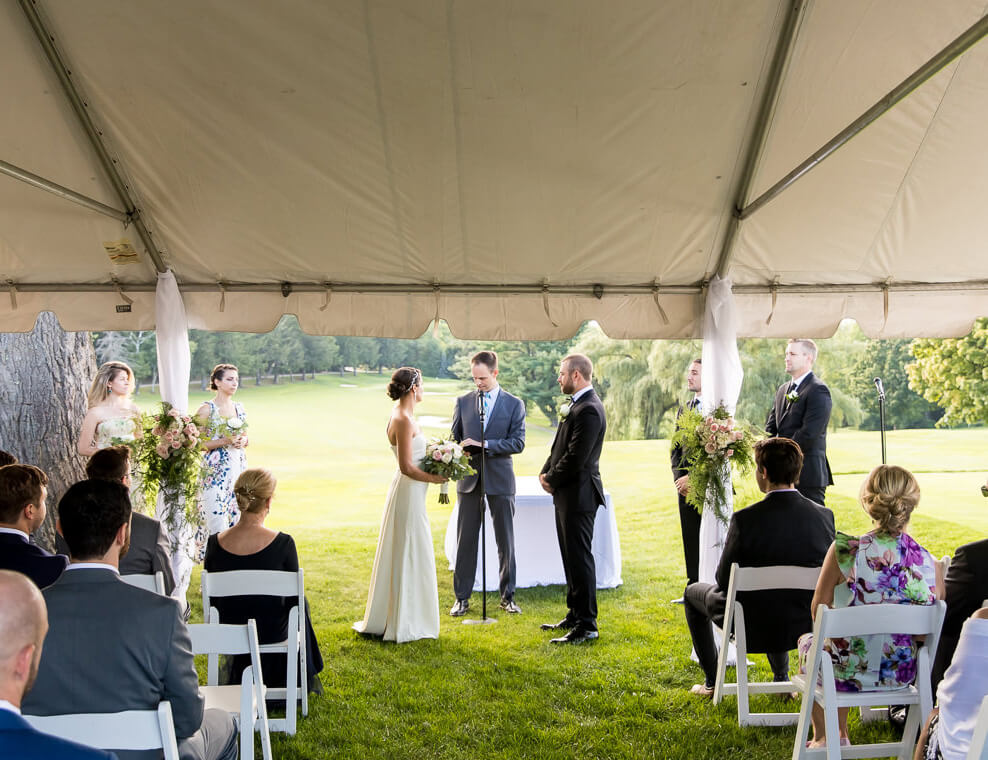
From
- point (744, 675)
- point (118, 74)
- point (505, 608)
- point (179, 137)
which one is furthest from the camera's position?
point (505, 608)

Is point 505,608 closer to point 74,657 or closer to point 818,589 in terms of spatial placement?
point 818,589

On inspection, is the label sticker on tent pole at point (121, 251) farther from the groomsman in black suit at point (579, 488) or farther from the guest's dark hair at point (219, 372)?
the groomsman in black suit at point (579, 488)

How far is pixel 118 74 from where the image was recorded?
4.66 metres

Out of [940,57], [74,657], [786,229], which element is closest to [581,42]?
[940,57]

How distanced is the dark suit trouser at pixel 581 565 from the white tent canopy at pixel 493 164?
131 centimetres

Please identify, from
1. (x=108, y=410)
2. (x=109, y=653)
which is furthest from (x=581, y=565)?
(x=109, y=653)

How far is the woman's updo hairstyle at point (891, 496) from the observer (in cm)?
360

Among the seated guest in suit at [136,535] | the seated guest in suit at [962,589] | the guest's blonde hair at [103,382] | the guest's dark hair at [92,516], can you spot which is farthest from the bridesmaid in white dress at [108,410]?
the seated guest in suit at [962,589]

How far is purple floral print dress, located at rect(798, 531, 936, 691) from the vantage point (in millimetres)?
3631

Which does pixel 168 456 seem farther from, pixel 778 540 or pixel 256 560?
pixel 778 540

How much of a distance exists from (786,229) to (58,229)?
14.6 feet

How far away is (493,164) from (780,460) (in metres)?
2.22

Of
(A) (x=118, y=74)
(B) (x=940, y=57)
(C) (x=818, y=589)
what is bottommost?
(C) (x=818, y=589)

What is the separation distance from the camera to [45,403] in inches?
294
